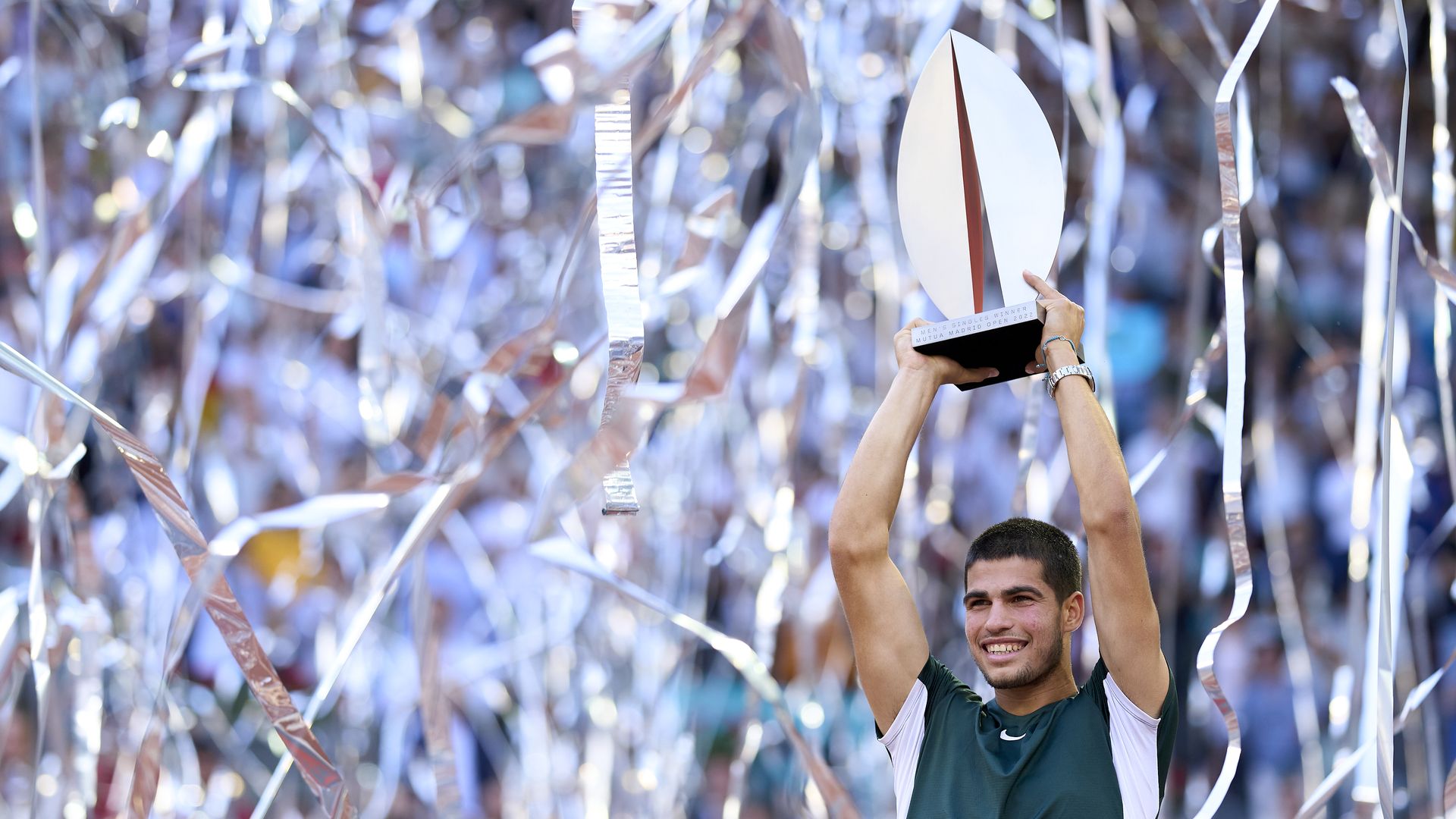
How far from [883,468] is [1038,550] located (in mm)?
151

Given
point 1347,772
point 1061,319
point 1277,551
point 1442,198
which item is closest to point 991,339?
point 1061,319

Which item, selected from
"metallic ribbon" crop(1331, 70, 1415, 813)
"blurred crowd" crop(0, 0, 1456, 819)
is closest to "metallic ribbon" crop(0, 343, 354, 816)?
"blurred crowd" crop(0, 0, 1456, 819)

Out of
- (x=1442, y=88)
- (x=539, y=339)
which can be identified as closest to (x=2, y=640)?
(x=539, y=339)

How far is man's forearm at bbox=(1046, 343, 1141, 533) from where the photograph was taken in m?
1.14

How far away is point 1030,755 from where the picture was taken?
1187 millimetres

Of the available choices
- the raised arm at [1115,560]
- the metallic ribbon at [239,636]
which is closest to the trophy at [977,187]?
the raised arm at [1115,560]

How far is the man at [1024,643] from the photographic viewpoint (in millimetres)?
1146

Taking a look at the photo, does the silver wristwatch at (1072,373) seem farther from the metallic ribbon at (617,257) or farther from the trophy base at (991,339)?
the metallic ribbon at (617,257)

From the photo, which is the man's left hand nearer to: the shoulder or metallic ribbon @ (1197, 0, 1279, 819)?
metallic ribbon @ (1197, 0, 1279, 819)

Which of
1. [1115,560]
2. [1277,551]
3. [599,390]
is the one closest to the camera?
[1115,560]

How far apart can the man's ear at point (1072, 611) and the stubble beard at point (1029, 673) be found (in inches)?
1.0

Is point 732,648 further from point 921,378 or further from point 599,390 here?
point 599,390

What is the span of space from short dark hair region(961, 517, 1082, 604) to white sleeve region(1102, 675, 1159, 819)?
12cm

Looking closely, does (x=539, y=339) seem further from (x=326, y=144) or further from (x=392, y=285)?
(x=392, y=285)
